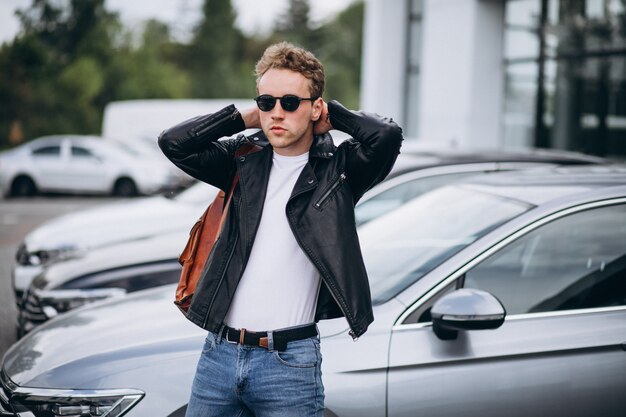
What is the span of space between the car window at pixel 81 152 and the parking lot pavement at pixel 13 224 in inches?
42.9

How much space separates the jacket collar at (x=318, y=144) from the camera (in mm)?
2314

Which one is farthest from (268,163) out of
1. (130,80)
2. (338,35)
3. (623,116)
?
(338,35)

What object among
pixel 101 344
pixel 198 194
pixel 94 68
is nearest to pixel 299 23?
pixel 94 68

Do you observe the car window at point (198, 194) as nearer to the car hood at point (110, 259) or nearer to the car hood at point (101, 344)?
the car hood at point (110, 259)

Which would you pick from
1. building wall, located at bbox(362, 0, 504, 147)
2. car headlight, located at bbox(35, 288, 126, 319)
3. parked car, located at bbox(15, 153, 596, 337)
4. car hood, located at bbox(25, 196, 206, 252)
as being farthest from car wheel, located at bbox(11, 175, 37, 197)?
car headlight, located at bbox(35, 288, 126, 319)

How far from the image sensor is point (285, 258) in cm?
221

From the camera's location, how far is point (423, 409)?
260 cm

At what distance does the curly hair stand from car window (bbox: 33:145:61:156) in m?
17.5

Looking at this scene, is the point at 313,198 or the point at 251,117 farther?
the point at 251,117

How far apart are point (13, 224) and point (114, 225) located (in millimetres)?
8534

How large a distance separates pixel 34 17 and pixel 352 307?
125ft

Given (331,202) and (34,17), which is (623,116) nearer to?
(331,202)

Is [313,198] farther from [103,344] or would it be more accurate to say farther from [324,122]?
[103,344]

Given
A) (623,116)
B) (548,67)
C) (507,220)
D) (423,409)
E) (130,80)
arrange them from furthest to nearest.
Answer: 1. (130,80)
2. (548,67)
3. (623,116)
4. (507,220)
5. (423,409)
